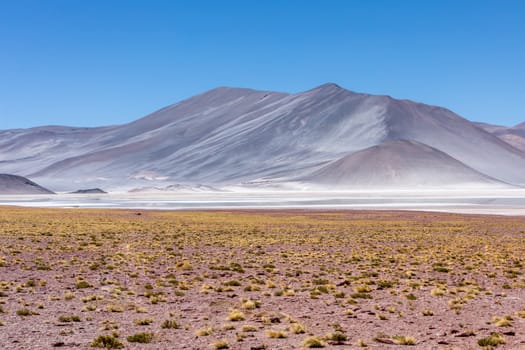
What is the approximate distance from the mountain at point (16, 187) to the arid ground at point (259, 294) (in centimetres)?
14197

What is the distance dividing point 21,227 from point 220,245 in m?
15.7

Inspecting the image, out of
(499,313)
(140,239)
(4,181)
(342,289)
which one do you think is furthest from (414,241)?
(4,181)

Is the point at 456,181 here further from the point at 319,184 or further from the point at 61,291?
the point at 61,291

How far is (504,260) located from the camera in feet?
80.4

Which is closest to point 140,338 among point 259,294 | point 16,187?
point 259,294

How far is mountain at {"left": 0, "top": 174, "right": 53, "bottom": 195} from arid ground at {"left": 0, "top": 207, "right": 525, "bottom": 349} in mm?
141972

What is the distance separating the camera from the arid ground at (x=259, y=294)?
11.9 meters

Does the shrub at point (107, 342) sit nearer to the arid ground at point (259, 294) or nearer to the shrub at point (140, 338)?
the arid ground at point (259, 294)

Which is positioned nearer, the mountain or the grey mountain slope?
the mountain

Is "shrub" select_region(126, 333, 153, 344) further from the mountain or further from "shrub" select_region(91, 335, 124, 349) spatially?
the mountain

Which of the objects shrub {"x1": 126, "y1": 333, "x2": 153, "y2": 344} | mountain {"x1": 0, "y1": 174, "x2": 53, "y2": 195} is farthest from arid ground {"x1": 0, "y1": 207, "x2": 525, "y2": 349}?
mountain {"x1": 0, "y1": 174, "x2": 53, "y2": 195}

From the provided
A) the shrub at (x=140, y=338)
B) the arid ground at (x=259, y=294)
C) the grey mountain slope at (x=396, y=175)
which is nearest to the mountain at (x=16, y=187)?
the grey mountain slope at (x=396, y=175)

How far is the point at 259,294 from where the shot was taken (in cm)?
1714

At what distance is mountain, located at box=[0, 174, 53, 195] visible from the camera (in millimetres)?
165375
